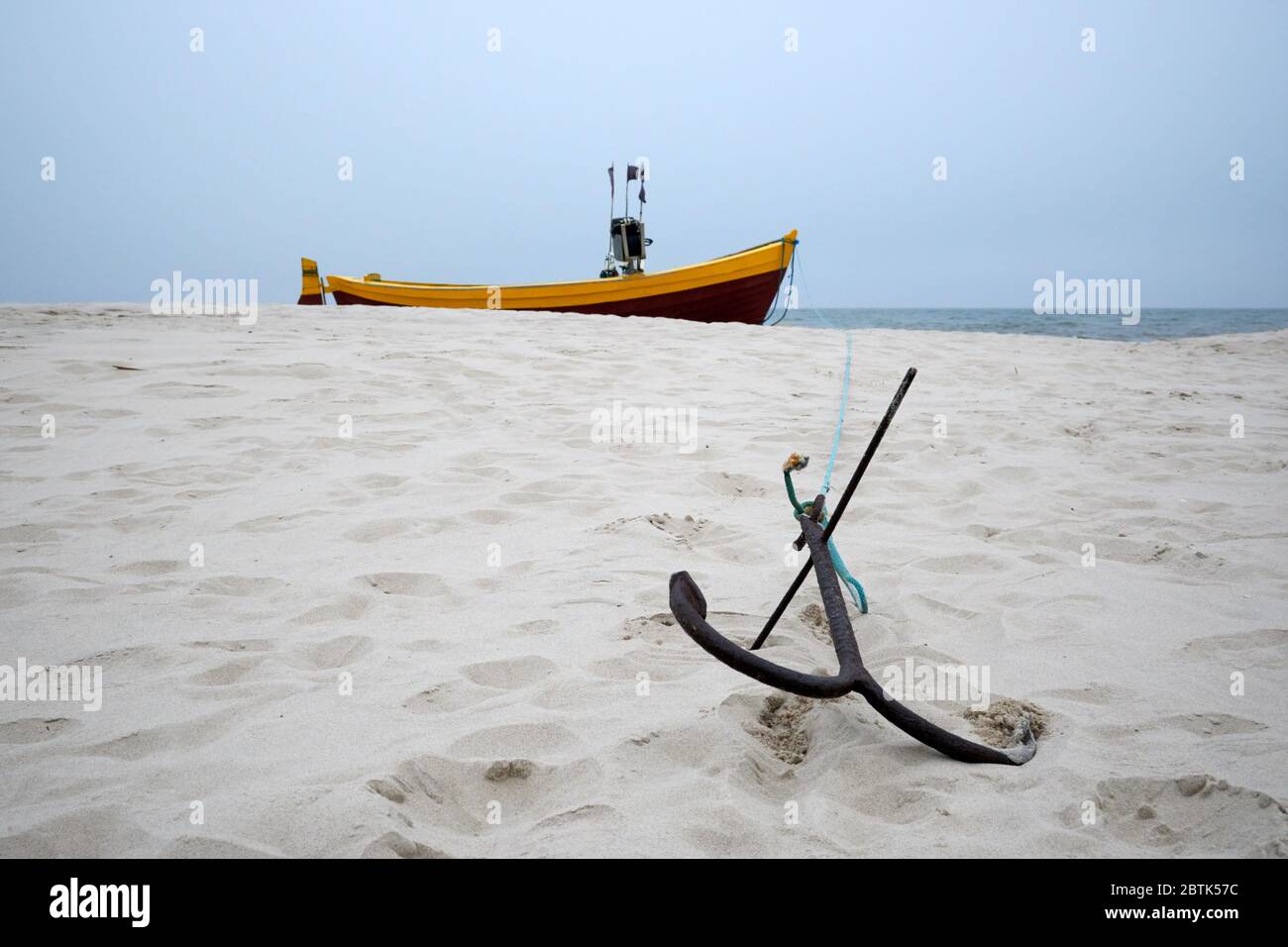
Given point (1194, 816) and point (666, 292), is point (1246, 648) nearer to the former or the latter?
point (1194, 816)

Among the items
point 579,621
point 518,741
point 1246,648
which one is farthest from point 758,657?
point 1246,648

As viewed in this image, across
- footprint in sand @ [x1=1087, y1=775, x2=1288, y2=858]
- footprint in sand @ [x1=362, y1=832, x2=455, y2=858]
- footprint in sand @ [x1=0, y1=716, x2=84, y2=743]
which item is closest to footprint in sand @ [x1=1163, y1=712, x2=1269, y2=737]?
footprint in sand @ [x1=1087, y1=775, x2=1288, y2=858]

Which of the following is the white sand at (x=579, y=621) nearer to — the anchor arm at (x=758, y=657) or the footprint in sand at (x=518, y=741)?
the footprint in sand at (x=518, y=741)

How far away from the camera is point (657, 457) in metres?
4.10

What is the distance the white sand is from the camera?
1439 mm

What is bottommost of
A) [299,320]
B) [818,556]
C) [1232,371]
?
[818,556]

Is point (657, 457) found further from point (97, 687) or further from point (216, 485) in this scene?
point (97, 687)

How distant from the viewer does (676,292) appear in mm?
12438

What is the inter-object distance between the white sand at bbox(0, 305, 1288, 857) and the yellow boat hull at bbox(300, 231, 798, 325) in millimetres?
7531

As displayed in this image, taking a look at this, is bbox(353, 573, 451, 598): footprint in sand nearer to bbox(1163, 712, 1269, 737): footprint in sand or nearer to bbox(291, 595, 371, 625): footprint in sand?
bbox(291, 595, 371, 625): footprint in sand

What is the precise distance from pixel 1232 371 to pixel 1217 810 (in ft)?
26.6

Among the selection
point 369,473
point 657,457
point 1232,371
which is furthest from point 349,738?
point 1232,371

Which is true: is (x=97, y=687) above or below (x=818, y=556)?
below

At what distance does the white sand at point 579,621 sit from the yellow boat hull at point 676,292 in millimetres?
7531
